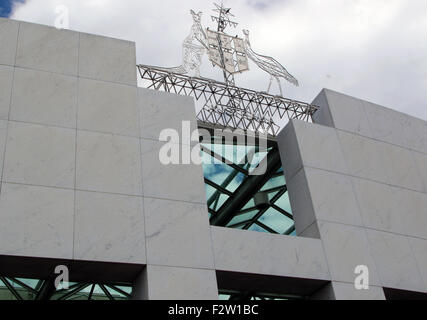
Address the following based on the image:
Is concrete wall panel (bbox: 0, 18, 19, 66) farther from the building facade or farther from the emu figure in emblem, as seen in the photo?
the emu figure in emblem

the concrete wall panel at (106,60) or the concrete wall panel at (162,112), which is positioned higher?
the concrete wall panel at (106,60)

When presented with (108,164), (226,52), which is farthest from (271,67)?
(108,164)


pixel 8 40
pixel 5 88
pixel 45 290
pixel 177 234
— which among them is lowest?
pixel 45 290

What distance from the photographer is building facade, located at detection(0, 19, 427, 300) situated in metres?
12.5

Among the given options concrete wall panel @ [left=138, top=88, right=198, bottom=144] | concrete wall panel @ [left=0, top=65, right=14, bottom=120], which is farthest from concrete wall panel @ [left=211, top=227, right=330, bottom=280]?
concrete wall panel @ [left=0, top=65, right=14, bottom=120]

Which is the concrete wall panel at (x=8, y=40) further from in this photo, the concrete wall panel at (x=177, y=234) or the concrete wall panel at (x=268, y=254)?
the concrete wall panel at (x=268, y=254)

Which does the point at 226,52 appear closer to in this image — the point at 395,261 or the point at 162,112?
the point at 162,112

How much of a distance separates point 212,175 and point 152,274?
6.59 metres

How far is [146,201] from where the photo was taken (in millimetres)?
13445

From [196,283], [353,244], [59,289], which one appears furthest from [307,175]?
[59,289]

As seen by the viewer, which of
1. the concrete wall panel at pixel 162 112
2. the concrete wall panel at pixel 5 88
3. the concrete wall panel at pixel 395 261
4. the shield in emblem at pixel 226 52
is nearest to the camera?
the concrete wall panel at pixel 5 88

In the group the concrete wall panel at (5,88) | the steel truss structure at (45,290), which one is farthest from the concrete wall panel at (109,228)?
the concrete wall panel at (5,88)

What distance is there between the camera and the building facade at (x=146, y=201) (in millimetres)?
12492
